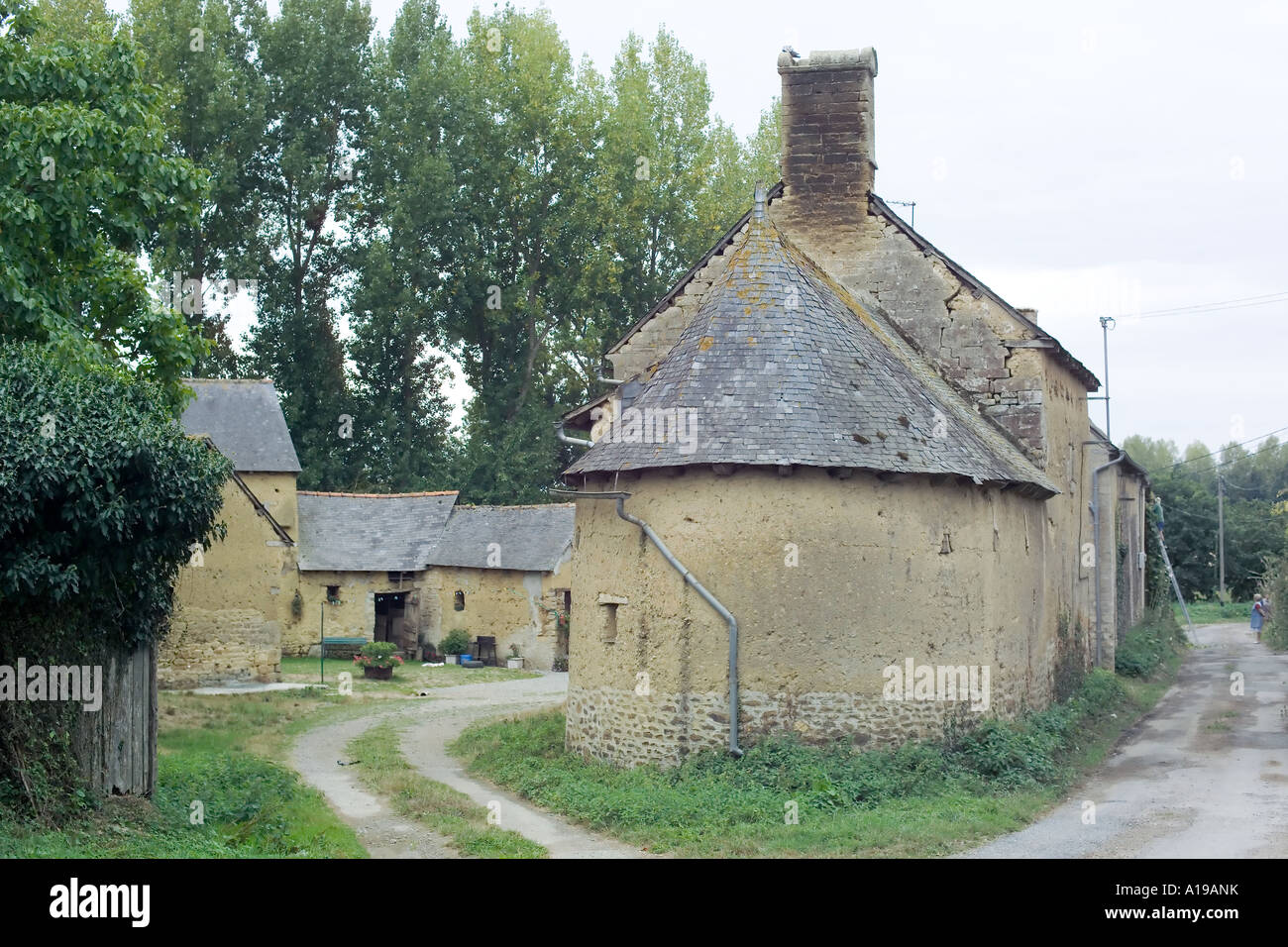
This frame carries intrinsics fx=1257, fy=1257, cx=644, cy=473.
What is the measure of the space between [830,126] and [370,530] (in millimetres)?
21651

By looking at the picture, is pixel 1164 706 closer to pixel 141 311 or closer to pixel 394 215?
pixel 141 311

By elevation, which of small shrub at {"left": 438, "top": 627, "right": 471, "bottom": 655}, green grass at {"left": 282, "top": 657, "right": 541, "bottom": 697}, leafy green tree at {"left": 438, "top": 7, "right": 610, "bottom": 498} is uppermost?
leafy green tree at {"left": 438, "top": 7, "right": 610, "bottom": 498}

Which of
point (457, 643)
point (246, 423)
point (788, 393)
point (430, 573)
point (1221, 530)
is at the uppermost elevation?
point (246, 423)

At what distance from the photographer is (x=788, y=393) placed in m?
14.8

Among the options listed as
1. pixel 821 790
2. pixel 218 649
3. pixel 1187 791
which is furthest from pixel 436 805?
pixel 218 649

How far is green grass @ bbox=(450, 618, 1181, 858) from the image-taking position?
11750mm

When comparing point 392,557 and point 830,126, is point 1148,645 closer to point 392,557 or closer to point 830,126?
point 830,126

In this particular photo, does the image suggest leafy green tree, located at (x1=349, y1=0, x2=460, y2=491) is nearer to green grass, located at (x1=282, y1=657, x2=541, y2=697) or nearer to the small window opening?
green grass, located at (x1=282, y1=657, x2=541, y2=697)

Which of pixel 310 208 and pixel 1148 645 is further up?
pixel 310 208

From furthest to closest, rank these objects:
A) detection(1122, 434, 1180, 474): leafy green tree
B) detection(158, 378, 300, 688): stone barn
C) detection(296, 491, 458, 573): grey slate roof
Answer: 1. detection(1122, 434, 1180, 474): leafy green tree
2. detection(296, 491, 458, 573): grey slate roof
3. detection(158, 378, 300, 688): stone barn

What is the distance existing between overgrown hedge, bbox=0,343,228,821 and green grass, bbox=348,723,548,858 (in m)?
3.48

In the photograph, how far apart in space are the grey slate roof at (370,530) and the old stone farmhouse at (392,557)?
4 centimetres

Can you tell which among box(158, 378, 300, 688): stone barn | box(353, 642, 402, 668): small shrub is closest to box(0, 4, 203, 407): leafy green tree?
box(158, 378, 300, 688): stone barn
